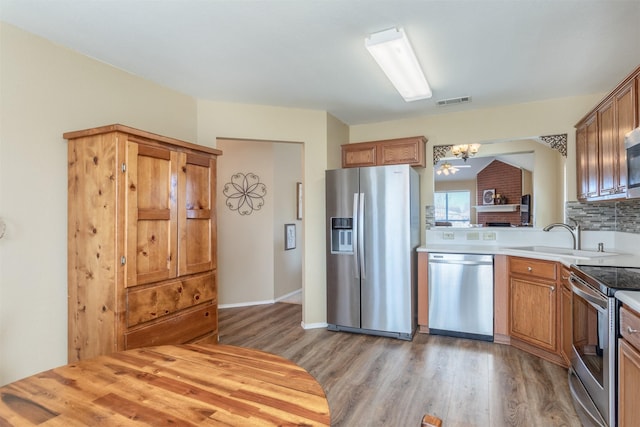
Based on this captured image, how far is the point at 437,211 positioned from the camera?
398 centimetres

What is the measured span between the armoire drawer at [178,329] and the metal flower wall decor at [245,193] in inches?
87.9

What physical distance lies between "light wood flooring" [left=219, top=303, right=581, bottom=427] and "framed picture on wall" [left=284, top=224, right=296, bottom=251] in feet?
5.52

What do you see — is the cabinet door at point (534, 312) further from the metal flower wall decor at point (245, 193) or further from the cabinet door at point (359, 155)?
the metal flower wall decor at point (245, 193)

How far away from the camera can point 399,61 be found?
238 centimetres

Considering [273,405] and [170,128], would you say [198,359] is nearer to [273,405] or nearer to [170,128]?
[273,405]

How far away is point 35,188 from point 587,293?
3.47 meters

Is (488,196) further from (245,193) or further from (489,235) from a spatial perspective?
(245,193)

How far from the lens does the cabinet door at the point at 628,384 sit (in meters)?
1.38

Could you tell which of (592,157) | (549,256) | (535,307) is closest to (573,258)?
(549,256)

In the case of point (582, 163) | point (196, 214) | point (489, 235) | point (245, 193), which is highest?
point (582, 163)

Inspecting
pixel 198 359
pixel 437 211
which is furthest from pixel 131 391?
pixel 437 211

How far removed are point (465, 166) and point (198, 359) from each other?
142 inches

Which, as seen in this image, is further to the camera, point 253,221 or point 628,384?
point 253,221

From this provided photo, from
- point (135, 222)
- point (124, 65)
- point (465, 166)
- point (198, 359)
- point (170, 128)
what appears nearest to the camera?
point (198, 359)
